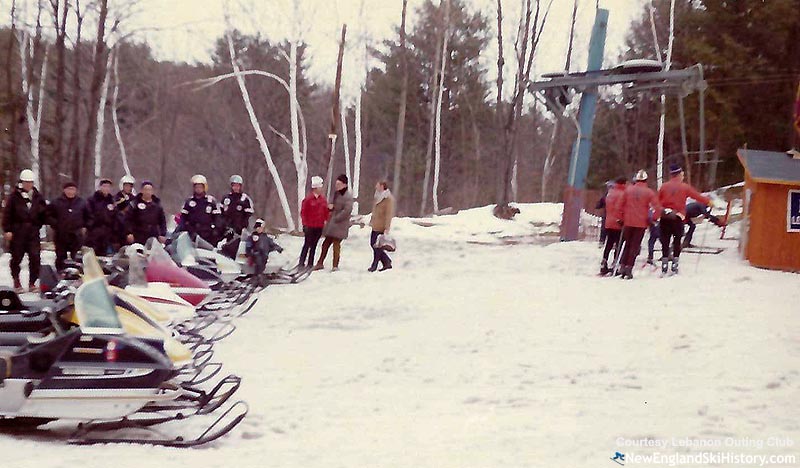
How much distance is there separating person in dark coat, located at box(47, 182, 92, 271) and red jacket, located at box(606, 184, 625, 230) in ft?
26.6

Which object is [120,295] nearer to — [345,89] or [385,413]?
[385,413]

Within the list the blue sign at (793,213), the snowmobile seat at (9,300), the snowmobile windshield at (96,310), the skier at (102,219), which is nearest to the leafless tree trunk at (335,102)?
the skier at (102,219)

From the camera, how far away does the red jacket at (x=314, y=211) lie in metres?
16.3

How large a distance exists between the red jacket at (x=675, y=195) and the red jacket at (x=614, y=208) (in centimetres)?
64

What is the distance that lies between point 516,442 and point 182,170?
153 feet

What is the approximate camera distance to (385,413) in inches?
272

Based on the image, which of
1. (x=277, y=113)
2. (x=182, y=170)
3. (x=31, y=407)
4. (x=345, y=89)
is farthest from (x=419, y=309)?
(x=182, y=170)

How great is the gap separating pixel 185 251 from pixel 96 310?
20.2 feet

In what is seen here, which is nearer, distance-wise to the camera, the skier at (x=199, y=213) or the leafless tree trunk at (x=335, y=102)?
the skier at (x=199, y=213)

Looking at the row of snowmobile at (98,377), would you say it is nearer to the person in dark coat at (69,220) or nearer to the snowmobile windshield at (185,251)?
the snowmobile windshield at (185,251)

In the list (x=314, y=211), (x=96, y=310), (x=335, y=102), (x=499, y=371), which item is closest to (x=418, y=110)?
(x=335, y=102)

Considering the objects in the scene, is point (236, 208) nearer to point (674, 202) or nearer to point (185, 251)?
point (185, 251)

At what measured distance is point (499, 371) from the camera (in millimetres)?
8289

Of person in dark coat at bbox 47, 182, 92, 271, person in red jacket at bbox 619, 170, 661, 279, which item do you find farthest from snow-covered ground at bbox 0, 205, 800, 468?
person in dark coat at bbox 47, 182, 92, 271
